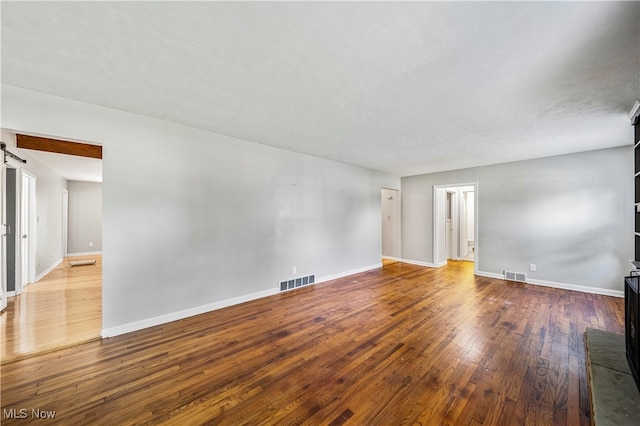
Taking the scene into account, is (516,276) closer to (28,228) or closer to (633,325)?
(633,325)

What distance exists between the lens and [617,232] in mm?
4090

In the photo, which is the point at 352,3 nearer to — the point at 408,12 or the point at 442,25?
the point at 408,12

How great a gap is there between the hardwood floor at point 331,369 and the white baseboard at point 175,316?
110mm

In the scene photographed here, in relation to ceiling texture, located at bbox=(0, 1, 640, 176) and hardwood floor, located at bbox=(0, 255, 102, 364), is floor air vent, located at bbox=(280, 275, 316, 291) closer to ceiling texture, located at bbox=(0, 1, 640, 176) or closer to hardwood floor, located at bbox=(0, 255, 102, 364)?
hardwood floor, located at bbox=(0, 255, 102, 364)

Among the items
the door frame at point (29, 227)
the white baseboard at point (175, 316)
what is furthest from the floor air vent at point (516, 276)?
the door frame at point (29, 227)

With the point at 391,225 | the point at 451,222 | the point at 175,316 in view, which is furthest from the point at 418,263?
the point at 175,316

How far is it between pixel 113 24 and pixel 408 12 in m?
1.80

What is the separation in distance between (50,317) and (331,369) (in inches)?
148

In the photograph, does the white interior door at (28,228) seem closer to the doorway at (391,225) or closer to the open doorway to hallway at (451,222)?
the doorway at (391,225)

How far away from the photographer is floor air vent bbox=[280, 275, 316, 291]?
14.2 ft

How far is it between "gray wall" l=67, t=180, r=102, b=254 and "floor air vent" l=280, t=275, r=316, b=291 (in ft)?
26.4

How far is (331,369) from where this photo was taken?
214cm

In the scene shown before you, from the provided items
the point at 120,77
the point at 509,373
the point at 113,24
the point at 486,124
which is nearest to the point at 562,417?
the point at 509,373

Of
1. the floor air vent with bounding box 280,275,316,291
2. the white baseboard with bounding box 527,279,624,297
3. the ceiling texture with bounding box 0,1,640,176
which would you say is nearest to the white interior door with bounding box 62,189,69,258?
the ceiling texture with bounding box 0,1,640,176
